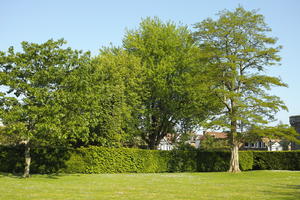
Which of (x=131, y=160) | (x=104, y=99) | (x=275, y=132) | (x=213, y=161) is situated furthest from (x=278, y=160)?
(x=104, y=99)

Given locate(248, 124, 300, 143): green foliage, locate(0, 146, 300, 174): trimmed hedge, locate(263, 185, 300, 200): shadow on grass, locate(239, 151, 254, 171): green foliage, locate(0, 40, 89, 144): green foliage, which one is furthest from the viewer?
locate(239, 151, 254, 171): green foliage

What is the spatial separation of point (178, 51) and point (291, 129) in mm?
18242

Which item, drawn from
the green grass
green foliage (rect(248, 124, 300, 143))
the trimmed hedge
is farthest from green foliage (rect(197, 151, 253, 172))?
the green grass

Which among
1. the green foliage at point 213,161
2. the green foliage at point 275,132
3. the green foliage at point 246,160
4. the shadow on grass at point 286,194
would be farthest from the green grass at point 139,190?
the green foliage at point 246,160

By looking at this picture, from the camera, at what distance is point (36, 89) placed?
1057 inches

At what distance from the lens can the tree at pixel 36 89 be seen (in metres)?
26.5

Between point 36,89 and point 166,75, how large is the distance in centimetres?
2148

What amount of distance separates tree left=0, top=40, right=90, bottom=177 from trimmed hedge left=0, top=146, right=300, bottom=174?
4.02m

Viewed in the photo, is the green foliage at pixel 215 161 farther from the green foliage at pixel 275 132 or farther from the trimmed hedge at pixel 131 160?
the green foliage at pixel 275 132

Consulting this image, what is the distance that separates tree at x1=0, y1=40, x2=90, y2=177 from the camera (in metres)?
26.5

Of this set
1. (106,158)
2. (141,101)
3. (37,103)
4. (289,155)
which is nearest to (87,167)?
(106,158)

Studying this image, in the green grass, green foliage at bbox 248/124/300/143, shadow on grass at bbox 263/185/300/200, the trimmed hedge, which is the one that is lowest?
the green grass

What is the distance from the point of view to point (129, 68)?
141 ft

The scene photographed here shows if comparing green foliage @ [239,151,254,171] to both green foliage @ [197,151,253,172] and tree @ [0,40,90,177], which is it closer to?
green foliage @ [197,151,253,172]
